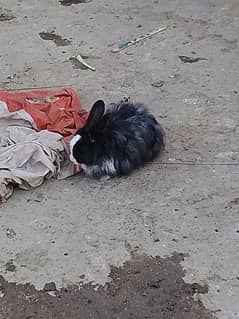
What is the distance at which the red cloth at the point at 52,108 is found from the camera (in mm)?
3621

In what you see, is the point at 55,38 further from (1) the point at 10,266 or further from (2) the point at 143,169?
(1) the point at 10,266

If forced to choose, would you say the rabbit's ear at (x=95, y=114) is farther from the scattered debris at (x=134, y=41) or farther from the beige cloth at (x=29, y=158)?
the scattered debris at (x=134, y=41)

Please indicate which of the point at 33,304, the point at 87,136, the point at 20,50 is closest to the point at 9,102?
the point at 87,136

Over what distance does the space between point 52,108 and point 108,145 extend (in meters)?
0.53

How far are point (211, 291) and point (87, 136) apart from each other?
1.00m

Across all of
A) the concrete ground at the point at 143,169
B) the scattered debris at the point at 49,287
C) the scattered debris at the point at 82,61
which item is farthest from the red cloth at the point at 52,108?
the scattered debris at the point at 49,287

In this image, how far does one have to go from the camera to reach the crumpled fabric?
10.7ft

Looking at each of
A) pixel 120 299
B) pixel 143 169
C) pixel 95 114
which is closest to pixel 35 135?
pixel 95 114

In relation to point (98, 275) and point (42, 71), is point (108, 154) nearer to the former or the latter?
point (98, 275)

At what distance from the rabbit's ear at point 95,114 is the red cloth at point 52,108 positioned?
0.24m

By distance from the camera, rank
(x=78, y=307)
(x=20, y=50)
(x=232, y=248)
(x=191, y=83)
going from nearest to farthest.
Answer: (x=78, y=307)
(x=232, y=248)
(x=191, y=83)
(x=20, y=50)

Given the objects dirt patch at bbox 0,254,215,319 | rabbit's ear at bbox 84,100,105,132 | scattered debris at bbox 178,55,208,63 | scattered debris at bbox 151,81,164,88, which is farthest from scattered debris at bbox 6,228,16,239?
scattered debris at bbox 178,55,208,63

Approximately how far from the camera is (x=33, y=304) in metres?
2.62

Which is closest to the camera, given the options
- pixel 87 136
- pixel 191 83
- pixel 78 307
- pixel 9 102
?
pixel 78 307
